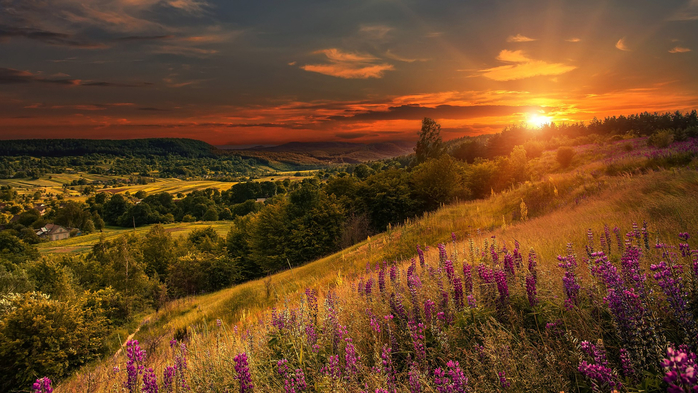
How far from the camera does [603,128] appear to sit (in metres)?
56.0

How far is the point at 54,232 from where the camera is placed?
119938 mm

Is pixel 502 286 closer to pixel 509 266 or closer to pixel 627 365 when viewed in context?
pixel 509 266

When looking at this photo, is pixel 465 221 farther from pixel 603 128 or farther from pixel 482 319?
pixel 603 128

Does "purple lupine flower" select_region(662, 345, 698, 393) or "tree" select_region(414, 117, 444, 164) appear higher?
"tree" select_region(414, 117, 444, 164)

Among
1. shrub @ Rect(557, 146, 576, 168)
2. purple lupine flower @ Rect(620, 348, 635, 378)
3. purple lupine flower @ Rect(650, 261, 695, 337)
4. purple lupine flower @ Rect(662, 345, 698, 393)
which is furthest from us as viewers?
shrub @ Rect(557, 146, 576, 168)

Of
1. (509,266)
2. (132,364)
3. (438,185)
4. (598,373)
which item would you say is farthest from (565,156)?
(132,364)

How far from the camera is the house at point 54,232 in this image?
118m

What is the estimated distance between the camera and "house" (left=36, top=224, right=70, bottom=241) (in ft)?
386

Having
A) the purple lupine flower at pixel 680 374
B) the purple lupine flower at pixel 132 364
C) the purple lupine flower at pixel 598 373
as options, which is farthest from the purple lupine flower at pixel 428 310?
the purple lupine flower at pixel 132 364

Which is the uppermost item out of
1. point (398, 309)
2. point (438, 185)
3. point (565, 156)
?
point (565, 156)

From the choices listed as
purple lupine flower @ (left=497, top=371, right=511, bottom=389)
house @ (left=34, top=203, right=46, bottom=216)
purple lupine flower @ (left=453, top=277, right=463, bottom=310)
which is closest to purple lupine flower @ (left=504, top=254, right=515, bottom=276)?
purple lupine flower @ (left=453, top=277, right=463, bottom=310)

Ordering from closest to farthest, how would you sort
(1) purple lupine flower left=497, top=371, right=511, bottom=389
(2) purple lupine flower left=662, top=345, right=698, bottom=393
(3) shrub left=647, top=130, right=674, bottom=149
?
(2) purple lupine flower left=662, top=345, right=698, bottom=393 < (1) purple lupine flower left=497, top=371, right=511, bottom=389 < (3) shrub left=647, top=130, right=674, bottom=149

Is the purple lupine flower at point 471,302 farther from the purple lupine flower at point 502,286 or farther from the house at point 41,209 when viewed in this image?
the house at point 41,209

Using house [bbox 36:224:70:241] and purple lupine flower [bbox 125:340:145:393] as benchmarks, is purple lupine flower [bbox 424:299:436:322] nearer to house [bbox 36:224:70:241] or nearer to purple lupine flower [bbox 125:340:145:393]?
purple lupine flower [bbox 125:340:145:393]
